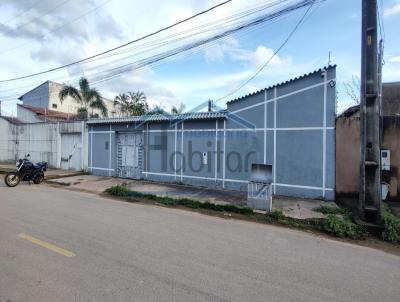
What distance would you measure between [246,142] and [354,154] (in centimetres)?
376

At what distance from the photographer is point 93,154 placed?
16562 mm

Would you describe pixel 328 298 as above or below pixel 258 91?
below

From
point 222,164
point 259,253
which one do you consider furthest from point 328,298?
point 222,164

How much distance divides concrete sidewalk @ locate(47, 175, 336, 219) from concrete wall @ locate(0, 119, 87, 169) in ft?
11.8

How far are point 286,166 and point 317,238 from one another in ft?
14.9

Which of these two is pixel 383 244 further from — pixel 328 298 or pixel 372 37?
pixel 372 37

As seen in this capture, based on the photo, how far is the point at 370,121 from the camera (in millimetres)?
7051

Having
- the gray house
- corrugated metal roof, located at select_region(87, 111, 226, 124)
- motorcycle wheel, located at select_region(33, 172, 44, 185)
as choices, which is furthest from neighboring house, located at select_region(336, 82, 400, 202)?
motorcycle wheel, located at select_region(33, 172, 44, 185)

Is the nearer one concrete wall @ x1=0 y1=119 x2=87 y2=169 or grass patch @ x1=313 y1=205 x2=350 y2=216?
grass patch @ x1=313 y1=205 x2=350 y2=216

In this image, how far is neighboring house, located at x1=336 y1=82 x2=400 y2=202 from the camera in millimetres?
9680

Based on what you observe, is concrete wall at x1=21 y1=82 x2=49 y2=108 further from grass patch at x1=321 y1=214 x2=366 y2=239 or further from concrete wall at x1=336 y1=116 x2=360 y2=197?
grass patch at x1=321 y1=214 x2=366 y2=239

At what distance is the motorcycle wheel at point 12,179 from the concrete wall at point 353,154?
12588mm

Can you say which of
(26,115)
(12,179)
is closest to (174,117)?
(12,179)

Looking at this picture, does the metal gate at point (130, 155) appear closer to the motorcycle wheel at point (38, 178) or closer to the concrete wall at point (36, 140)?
the concrete wall at point (36, 140)
